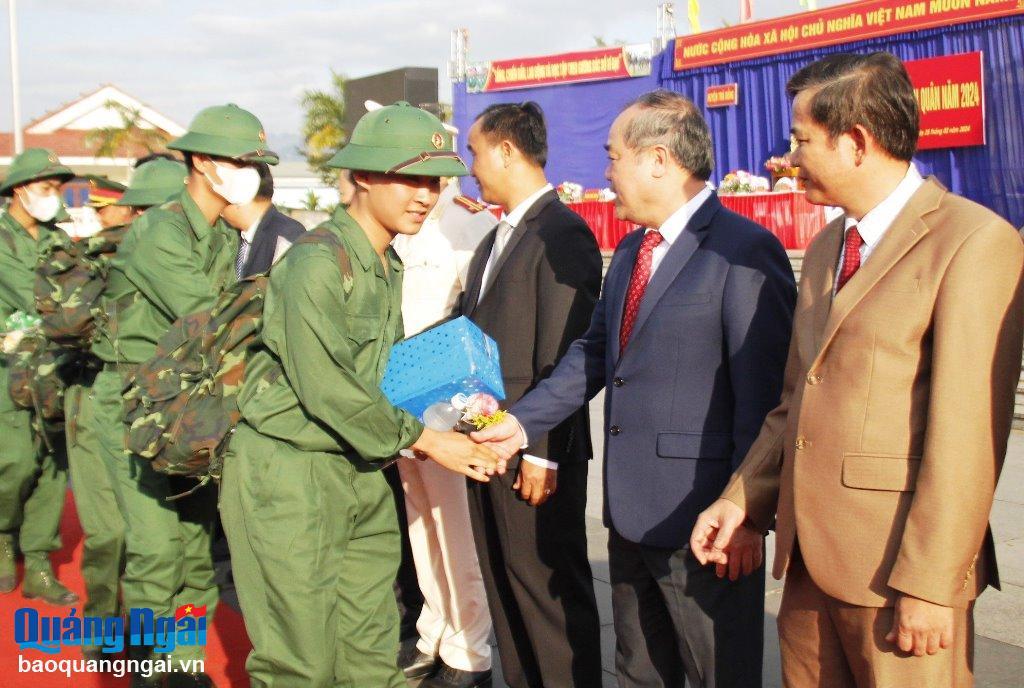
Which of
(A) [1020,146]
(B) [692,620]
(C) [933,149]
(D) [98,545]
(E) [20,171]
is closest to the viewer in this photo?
(B) [692,620]

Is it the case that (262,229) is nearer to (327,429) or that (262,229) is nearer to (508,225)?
(508,225)

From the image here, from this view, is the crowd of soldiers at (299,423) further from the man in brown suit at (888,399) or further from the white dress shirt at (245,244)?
the white dress shirt at (245,244)

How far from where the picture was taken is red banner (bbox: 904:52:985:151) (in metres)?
17.3

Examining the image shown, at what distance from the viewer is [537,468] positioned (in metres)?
3.78

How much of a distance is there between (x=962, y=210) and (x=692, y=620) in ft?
4.38

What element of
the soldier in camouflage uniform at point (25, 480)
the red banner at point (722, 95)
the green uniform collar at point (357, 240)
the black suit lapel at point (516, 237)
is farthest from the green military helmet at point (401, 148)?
the red banner at point (722, 95)

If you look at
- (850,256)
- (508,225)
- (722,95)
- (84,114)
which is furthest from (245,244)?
(84,114)

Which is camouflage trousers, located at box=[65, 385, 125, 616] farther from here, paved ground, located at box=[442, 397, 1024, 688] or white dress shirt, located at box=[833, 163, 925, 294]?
white dress shirt, located at box=[833, 163, 925, 294]

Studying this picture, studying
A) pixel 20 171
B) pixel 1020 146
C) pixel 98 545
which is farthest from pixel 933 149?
pixel 98 545

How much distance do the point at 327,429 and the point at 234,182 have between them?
1.63 m

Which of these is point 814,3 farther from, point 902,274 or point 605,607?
point 902,274

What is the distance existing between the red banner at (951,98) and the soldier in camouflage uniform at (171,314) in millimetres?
15122

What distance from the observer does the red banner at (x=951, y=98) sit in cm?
1731

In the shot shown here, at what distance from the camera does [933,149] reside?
18125 mm
